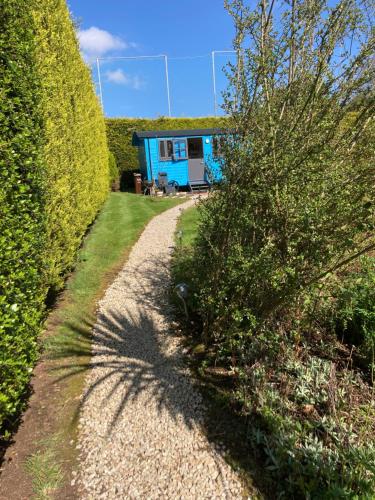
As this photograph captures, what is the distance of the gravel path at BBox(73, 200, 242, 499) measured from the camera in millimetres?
2096

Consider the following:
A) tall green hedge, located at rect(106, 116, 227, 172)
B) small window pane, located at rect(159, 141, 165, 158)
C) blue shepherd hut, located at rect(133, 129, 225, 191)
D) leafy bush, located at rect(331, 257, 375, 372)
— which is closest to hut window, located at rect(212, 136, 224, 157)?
leafy bush, located at rect(331, 257, 375, 372)

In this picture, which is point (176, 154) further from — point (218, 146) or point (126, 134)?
point (218, 146)

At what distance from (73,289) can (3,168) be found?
3.02 metres

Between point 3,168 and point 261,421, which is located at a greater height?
point 3,168

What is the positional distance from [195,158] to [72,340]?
13.4m

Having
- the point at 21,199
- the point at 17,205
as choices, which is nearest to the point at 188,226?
the point at 21,199

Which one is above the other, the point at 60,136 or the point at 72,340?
the point at 60,136

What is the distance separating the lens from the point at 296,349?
298cm

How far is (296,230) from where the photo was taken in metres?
2.47

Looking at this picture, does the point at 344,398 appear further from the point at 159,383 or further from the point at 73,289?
the point at 73,289

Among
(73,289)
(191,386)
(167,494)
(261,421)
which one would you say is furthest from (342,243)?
(73,289)

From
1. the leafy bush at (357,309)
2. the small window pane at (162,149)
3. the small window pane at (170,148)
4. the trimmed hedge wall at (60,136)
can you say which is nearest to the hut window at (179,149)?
the small window pane at (170,148)

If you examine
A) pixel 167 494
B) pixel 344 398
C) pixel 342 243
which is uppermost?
pixel 342 243

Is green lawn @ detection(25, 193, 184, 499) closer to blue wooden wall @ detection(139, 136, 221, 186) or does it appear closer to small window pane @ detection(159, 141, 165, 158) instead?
blue wooden wall @ detection(139, 136, 221, 186)
